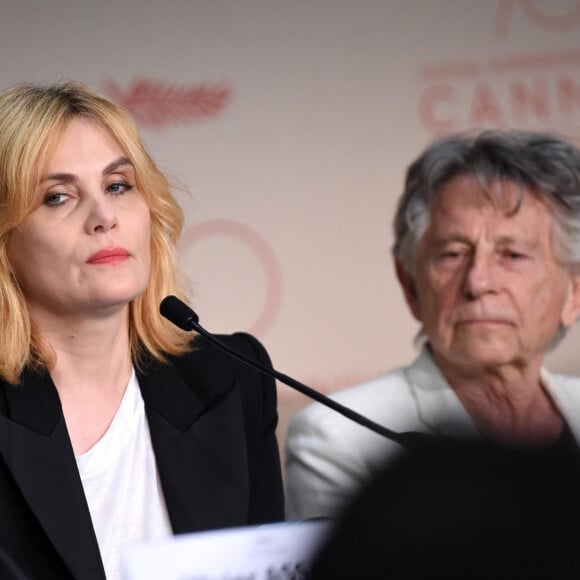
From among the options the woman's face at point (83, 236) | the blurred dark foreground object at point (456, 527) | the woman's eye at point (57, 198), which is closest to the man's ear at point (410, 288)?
the woman's face at point (83, 236)

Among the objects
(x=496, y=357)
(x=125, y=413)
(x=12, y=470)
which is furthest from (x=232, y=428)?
(x=496, y=357)

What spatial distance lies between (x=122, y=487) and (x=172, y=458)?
8 centimetres

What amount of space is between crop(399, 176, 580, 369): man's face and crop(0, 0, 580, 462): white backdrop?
782 millimetres

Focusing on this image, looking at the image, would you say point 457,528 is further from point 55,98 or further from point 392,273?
point 392,273

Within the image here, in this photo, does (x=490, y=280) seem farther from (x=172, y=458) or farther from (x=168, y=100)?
(x=168, y=100)

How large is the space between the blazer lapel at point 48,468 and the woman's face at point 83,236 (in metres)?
0.13

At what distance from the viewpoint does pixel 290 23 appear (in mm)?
2633

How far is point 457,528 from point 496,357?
58.6 inches

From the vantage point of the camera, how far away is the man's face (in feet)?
5.78

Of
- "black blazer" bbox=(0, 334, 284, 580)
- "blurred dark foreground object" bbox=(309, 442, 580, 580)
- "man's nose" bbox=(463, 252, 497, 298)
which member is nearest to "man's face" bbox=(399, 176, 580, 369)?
"man's nose" bbox=(463, 252, 497, 298)

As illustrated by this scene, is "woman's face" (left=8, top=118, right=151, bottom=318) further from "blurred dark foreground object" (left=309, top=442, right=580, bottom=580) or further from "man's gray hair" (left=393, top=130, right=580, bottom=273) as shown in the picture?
"blurred dark foreground object" (left=309, top=442, right=580, bottom=580)

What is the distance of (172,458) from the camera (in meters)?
1.50

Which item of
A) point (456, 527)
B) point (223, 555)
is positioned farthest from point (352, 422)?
point (456, 527)

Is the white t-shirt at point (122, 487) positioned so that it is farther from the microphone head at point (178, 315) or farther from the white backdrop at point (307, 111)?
the white backdrop at point (307, 111)
